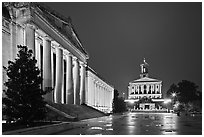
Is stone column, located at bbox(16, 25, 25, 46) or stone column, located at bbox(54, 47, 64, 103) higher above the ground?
stone column, located at bbox(16, 25, 25, 46)

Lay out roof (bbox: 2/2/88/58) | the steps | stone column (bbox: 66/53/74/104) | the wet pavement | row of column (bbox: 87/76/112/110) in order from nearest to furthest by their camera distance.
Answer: the wet pavement < the steps < roof (bbox: 2/2/88/58) < stone column (bbox: 66/53/74/104) < row of column (bbox: 87/76/112/110)

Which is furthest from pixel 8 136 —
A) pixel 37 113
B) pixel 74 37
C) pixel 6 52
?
pixel 74 37

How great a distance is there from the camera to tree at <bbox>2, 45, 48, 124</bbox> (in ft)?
75.2

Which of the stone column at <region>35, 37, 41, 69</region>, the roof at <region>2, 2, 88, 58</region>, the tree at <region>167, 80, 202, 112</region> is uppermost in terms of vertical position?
the roof at <region>2, 2, 88, 58</region>

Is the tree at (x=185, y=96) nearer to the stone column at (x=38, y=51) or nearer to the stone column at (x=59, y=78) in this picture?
the stone column at (x=59, y=78)

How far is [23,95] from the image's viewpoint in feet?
76.0

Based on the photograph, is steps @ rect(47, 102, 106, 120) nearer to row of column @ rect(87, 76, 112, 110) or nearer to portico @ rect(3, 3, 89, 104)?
portico @ rect(3, 3, 89, 104)

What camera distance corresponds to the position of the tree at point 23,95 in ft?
75.2

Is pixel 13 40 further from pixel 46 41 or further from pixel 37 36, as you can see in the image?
pixel 37 36

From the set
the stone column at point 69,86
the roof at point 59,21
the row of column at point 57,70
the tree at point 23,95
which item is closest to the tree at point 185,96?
the row of column at point 57,70

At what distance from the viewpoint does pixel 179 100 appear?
101312 millimetres

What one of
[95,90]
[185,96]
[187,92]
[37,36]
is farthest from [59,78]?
[187,92]

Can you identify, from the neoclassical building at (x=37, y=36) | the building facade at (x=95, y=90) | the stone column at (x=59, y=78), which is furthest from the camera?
the building facade at (x=95, y=90)

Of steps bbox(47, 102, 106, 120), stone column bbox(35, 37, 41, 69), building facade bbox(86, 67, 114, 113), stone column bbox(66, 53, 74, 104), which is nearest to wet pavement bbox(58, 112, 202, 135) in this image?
steps bbox(47, 102, 106, 120)
